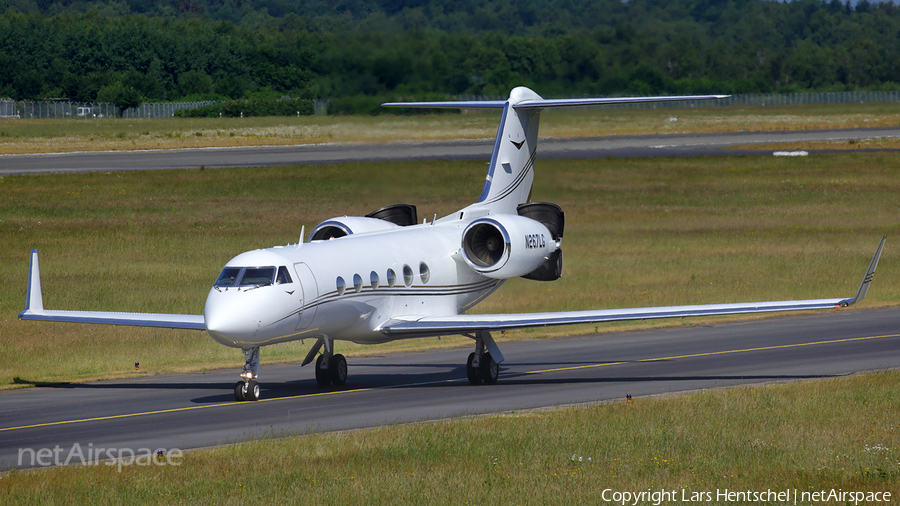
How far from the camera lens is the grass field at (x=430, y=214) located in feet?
103

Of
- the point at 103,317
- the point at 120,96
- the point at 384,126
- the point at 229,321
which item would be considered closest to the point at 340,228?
the point at 103,317

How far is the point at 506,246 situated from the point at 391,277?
3.08 meters

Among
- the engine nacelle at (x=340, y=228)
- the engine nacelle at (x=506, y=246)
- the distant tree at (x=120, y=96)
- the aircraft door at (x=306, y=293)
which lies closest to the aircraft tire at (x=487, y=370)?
the engine nacelle at (x=506, y=246)

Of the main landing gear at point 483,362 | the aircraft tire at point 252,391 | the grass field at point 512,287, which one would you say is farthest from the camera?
the main landing gear at point 483,362

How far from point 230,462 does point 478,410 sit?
638 cm

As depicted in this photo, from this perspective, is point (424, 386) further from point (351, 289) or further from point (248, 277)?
point (248, 277)

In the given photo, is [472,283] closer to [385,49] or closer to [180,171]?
[385,49]

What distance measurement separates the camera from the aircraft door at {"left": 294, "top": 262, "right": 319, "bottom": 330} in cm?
2028

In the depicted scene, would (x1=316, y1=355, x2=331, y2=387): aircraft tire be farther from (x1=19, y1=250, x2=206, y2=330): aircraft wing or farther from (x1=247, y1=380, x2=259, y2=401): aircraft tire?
(x1=19, y1=250, x2=206, y2=330): aircraft wing

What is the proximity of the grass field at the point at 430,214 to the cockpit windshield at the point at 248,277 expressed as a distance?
7.52 m

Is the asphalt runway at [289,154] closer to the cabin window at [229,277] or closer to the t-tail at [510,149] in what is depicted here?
the t-tail at [510,149]

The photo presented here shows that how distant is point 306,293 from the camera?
20328mm

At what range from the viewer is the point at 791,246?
4931 cm

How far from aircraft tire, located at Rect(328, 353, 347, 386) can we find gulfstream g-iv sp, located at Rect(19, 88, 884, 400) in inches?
1.0
